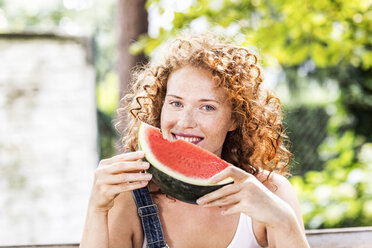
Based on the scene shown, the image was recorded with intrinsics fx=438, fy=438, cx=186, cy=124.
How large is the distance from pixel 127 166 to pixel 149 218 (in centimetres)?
52

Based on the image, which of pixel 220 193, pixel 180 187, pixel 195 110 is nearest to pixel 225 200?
pixel 220 193

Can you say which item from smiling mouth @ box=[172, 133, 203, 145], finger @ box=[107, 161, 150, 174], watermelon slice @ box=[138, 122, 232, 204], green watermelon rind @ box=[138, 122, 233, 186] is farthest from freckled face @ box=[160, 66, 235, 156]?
finger @ box=[107, 161, 150, 174]

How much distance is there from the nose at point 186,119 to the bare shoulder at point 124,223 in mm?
445

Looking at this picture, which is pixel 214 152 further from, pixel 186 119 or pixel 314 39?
pixel 314 39

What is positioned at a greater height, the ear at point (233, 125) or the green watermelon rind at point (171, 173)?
the ear at point (233, 125)

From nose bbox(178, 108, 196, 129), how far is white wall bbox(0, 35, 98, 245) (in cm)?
394

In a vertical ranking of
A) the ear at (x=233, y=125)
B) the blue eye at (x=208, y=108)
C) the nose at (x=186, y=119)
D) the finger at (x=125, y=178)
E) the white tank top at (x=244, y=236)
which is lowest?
the white tank top at (x=244, y=236)

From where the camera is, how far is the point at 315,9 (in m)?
4.65

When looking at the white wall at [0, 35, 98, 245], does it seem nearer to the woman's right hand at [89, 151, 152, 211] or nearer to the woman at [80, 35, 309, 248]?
the woman at [80, 35, 309, 248]

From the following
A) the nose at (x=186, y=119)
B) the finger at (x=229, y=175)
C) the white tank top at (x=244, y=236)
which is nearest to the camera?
the finger at (x=229, y=175)

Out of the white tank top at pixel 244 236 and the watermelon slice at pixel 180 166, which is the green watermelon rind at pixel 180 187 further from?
the white tank top at pixel 244 236

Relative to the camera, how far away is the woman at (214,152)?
70.9 inches

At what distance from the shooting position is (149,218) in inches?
85.7

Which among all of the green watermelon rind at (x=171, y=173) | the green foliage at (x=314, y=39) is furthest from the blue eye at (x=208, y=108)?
the green foliage at (x=314, y=39)
